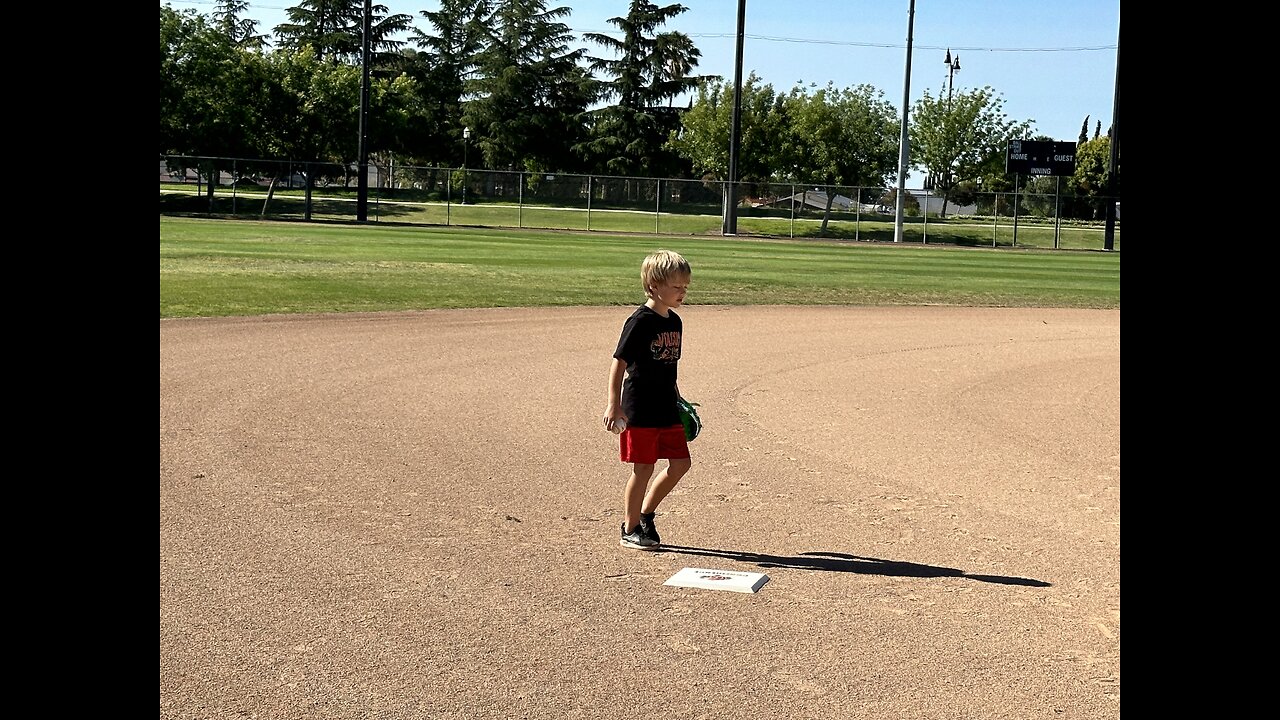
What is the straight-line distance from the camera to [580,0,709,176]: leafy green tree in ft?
268

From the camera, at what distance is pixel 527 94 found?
84.3 metres

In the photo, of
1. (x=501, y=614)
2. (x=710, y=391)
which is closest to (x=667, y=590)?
(x=501, y=614)

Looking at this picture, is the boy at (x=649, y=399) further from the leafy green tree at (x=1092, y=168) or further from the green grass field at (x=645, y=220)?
the leafy green tree at (x=1092, y=168)

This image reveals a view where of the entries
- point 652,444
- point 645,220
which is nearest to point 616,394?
point 652,444

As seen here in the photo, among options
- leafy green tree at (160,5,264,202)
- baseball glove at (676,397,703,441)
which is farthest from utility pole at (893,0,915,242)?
baseball glove at (676,397,703,441)

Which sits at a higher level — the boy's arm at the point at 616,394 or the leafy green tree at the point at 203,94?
the leafy green tree at the point at 203,94

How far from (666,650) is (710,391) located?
713 cm

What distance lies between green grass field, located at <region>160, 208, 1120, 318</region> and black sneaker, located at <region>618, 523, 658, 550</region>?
38.2ft

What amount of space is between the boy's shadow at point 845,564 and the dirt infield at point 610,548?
2cm

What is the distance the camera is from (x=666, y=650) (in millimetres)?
4785

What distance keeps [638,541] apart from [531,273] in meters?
19.7

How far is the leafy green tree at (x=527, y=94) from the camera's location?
82.4m

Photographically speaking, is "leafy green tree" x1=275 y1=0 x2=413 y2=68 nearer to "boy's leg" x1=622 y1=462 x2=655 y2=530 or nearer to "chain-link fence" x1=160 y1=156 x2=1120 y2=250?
"chain-link fence" x1=160 y1=156 x2=1120 y2=250

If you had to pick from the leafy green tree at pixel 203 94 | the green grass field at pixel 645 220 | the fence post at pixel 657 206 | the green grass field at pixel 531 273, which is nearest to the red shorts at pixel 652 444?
the green grass field at pixel 531 273
